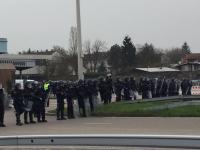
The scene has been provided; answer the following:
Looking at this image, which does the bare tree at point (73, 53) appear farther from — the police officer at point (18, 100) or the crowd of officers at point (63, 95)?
the police officer at point (18, 100)

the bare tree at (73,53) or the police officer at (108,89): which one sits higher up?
the bare tree at (73,53)

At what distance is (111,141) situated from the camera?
892 centimetres

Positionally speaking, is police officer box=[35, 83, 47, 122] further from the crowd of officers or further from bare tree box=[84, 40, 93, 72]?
bare tree box=[84, 40, 93, 72]

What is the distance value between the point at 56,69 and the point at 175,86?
64705 millimetres

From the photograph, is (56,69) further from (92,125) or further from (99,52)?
(92,125)

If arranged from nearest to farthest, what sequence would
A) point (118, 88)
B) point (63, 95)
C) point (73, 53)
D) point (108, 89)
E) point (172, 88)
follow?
1. point (63, 95)
2. point (108, 89)
3. point (118, 88)
4. point (172, 88)
5. point (73, 53)


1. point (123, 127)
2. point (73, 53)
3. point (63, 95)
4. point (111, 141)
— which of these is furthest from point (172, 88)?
point (73, 53)

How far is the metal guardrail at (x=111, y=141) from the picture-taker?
8.32m

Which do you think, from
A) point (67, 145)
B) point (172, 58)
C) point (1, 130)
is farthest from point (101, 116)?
point (172, 58)

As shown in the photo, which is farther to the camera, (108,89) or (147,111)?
(108,89)

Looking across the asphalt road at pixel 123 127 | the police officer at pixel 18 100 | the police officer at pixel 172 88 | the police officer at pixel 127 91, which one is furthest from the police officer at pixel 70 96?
the police officer at pixel 172 88

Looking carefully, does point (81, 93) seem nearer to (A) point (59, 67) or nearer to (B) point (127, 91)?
(B) point (127, 91)

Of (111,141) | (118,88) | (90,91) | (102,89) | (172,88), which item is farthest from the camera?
(172,88)

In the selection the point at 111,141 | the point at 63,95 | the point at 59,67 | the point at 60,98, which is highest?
the point at 59,67
